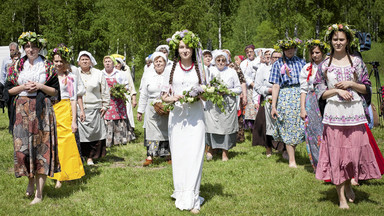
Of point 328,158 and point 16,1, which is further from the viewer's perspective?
point 16,1

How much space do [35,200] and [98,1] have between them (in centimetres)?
4445

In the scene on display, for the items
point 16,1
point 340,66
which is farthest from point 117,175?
point 16,1

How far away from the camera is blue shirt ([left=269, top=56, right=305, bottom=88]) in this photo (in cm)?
784

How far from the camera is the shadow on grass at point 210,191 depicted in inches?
246

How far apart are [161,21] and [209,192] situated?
30.1 meters

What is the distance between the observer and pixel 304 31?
4141 cm

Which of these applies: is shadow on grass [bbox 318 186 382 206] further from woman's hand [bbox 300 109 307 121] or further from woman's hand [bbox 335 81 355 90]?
woman's hand [bbox 335 81 355 90]

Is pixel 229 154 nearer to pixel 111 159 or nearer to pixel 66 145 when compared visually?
pixel 111 159

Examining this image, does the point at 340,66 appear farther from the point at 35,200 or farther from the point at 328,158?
the point at 35,200

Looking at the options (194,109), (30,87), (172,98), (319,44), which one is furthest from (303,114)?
(30,87)

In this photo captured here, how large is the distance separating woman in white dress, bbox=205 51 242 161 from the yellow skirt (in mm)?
3105

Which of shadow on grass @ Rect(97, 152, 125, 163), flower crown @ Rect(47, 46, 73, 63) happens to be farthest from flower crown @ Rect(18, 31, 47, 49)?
shadow on grass @ Rect(97, 152, 125, 163)

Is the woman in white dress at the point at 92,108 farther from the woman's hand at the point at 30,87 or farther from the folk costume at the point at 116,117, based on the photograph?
the woman's hand at the point at 30,87

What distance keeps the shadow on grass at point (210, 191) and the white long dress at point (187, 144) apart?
59 cm
